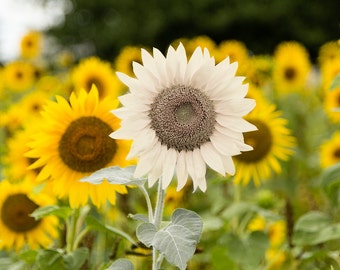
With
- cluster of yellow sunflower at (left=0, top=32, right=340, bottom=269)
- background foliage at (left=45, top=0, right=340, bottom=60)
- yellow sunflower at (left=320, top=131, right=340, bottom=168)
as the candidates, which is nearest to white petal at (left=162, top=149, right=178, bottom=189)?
cluster of yellow sunflower at (left=0, top=32, right=340, bottom=269)

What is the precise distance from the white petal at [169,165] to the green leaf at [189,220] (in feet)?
0.25

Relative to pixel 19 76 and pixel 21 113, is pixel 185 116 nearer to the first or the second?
pixel 21 113

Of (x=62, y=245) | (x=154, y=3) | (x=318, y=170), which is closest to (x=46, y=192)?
(x=62, y=245)

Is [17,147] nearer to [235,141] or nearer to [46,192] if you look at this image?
[46,192]

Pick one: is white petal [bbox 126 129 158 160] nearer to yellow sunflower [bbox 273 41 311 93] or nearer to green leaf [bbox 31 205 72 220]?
green leaf [bbox 31 205 72 220]

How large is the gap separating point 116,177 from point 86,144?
15.0 inches

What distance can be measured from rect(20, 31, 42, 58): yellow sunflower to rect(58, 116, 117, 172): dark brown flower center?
149 inches

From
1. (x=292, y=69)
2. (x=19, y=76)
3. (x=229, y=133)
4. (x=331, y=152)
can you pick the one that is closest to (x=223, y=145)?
(x=229, y=133)

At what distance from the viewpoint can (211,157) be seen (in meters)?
1.12

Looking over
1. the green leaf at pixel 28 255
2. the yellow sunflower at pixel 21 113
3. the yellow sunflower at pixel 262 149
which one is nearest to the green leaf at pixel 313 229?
the yellow sunflower at pixel 262 149

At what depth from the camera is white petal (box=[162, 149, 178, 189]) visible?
109cm

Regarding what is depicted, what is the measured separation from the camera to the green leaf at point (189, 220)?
1095 mm

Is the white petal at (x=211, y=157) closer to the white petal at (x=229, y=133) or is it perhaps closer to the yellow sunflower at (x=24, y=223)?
the white petal at (x=229, y=133)

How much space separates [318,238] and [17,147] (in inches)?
34.9
